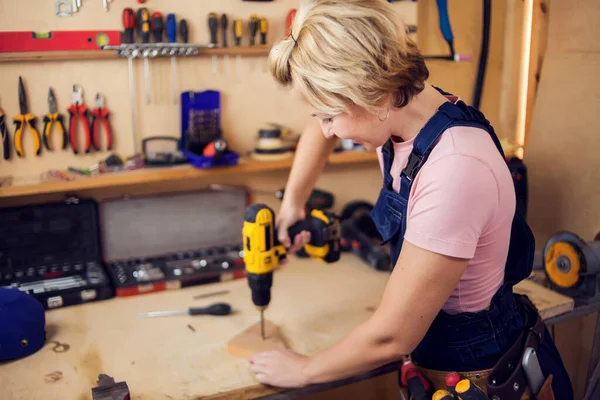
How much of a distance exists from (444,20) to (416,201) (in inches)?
52.7

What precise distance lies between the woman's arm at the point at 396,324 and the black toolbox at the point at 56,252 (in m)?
0.74

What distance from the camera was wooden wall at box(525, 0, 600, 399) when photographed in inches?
71.3

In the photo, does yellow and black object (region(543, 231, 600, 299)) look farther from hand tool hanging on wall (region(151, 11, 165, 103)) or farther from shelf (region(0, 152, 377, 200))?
hand tool hanging on wall (region(151, 11, 165, 103))

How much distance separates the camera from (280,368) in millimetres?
1297

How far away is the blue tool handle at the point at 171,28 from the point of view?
72.2 inches

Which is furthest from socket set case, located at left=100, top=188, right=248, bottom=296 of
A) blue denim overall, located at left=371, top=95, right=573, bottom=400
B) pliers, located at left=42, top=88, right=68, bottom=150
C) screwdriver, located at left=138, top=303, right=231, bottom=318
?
blue denim overall, located at left=371, top=95, right=573, bottom=400

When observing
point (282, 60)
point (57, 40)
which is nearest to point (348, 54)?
point (282, 60)

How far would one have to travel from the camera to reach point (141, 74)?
1.88 metres

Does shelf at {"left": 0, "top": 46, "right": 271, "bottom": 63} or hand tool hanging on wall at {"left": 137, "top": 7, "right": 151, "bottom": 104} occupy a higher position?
hand tool hanging on wall at {"left": 137, "top": 7, "right": 151, "bottom": 104}

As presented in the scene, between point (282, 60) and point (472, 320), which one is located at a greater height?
point (282, 60)

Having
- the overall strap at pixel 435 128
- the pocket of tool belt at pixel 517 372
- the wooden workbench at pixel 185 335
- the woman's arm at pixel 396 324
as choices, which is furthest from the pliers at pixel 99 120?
the pocket of tool belt at pixel 517 372

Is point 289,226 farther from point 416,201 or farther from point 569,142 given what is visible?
point 569,142

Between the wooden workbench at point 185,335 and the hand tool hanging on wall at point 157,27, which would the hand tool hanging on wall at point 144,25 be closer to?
the hand tool hanging on wall at point 157,27

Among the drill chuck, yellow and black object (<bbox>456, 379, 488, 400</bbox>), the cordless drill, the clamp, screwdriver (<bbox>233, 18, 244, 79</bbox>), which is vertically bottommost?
the clamp
